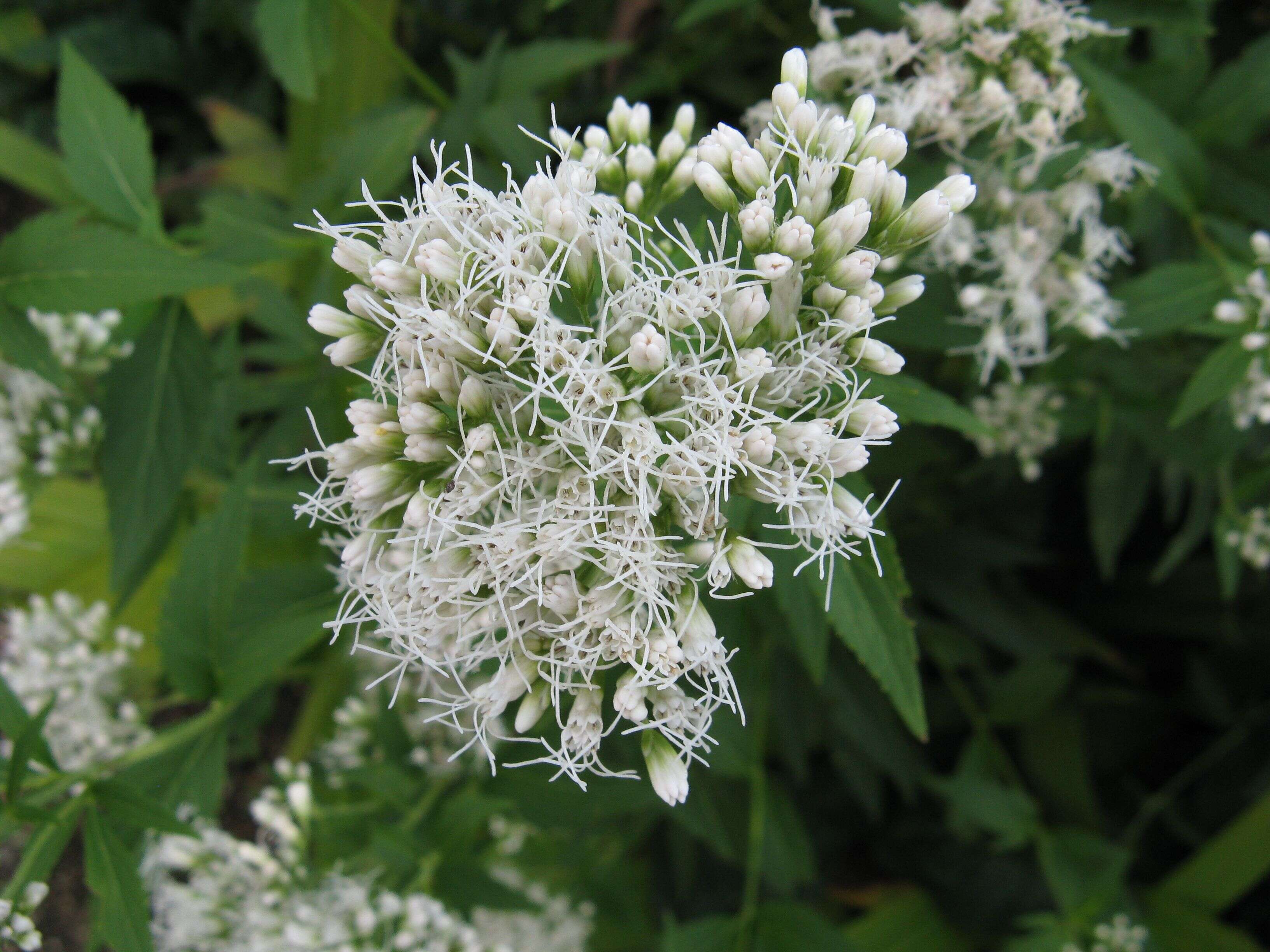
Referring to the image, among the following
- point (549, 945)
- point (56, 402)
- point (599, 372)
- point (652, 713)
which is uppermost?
point (599, 372)

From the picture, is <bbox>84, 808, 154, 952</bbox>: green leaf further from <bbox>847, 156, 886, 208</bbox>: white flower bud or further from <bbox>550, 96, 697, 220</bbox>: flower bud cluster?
<bbox>847, 156, 886, 208</bbox>: white flower bud

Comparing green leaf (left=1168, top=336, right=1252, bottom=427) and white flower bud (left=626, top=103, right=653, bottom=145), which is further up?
white flower bud (left=626, top=103, right=653, bottom=145)

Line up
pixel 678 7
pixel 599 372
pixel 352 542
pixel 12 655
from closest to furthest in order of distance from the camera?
pixel 599 372, pixel 352 542, pixel 12 655, pixel 678 7

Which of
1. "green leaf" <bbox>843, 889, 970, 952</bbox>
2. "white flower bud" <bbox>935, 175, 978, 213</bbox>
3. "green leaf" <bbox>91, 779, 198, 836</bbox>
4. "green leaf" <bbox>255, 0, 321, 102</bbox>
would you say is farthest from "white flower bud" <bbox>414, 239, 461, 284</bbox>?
"green leaf" <bbox>843, 889, 970, 952</bbox>

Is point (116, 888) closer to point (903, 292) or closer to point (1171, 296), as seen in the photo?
point (903, 292)

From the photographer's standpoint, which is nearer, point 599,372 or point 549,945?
point 599,372

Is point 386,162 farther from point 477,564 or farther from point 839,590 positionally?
point 839,590

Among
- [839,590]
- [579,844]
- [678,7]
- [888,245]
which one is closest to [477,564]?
[839,590]
